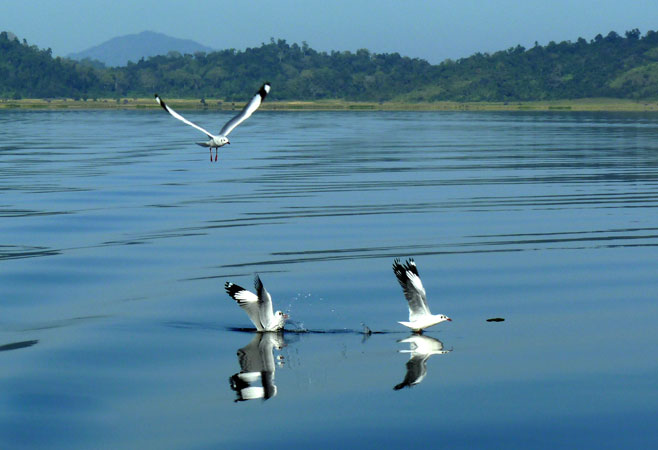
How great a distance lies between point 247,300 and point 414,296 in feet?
10.4

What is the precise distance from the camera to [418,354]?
60.0 ft

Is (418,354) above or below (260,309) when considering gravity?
below

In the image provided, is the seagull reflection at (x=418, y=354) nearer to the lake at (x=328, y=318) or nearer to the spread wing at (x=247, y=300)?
the lake at (x=328, y=318)

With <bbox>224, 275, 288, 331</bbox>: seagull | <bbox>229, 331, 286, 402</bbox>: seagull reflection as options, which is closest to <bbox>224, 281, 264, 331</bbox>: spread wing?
<bbox>224, 275, 288, 331</bbox>: seagull

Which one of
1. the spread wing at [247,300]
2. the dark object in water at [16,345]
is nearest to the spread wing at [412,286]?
the spread wing at [247,300]

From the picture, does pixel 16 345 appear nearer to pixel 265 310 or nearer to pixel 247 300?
pixel 247 300

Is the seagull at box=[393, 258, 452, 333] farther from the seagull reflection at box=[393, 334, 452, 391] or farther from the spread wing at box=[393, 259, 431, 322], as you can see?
the seagull reflection at box=[393, 334, 452, 391]

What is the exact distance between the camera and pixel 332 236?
32469 millimetres

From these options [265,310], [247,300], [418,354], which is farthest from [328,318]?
[418,354]

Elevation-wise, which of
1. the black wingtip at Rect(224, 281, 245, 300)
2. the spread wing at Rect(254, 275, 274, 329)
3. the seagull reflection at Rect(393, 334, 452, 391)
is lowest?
the seagull reflection at Rect(393, 334, 452, 391)

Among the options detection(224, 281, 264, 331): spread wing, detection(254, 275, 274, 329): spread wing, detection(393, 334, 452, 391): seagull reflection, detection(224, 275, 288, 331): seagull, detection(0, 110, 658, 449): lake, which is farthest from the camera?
detection(254, 275, 274, 329): spread wing

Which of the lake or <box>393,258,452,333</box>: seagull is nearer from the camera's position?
the lake

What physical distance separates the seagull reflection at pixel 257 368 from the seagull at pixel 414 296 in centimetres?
249

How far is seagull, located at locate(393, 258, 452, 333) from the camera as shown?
18531mm
